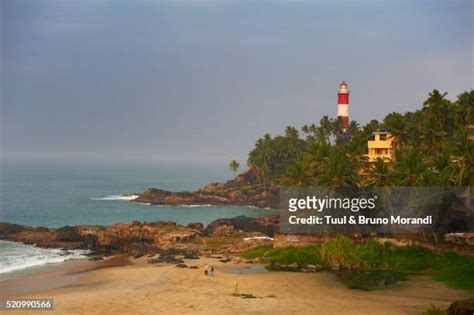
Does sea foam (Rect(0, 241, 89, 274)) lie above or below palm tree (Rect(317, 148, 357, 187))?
below

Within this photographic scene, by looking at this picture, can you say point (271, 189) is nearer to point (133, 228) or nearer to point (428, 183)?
point (133, 228)

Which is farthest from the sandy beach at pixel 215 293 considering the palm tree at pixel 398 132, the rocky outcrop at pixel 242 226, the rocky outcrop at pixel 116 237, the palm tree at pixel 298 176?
the palm tree at pixel 398 132

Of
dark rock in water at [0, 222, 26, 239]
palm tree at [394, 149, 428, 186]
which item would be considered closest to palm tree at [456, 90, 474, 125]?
palm tree at [394, 149, 428, 186]

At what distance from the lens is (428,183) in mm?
47156

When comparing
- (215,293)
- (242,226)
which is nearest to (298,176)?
(242,226)

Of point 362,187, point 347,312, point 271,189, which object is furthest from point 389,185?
point 271,189

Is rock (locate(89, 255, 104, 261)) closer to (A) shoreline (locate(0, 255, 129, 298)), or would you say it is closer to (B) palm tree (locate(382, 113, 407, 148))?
(A) shoreline (locate(0, 255, 129, 298))

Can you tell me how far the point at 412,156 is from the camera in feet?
158

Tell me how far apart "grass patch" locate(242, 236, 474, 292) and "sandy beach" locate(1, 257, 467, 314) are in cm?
203

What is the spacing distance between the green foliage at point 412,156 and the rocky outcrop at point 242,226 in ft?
22.1

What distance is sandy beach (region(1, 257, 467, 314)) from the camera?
3262 cm

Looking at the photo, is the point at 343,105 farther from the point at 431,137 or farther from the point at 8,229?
the point at 8,229

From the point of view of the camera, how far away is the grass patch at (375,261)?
1652 inches

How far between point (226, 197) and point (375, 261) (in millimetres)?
75313
